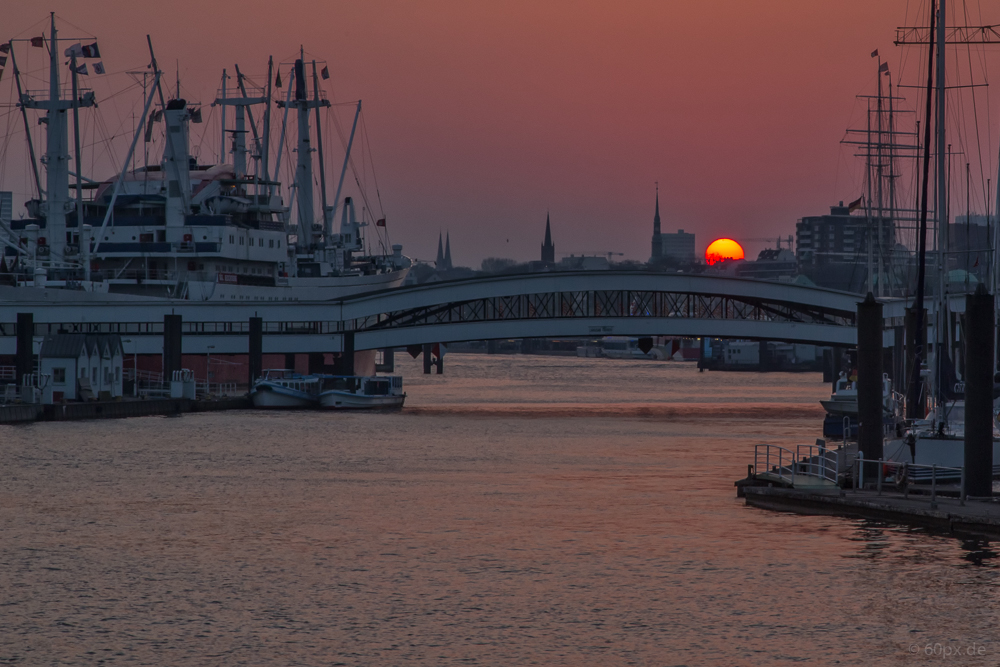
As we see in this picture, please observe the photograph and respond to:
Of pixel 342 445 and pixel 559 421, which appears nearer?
pixel 342 445

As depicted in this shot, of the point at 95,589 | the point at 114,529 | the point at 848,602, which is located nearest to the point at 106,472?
the point at 114,529

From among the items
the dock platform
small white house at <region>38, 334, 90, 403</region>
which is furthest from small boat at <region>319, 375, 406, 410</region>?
the dock platform

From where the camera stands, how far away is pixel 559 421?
78.1 meters

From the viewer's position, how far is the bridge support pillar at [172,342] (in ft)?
265

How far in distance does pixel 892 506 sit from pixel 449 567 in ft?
35.9

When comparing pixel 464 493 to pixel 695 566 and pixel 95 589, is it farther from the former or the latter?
pixel 95 589

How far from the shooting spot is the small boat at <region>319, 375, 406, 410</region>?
87.3 meters

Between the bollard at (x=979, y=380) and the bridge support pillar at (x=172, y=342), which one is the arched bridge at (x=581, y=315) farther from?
the bollard at (x=979, y=380)

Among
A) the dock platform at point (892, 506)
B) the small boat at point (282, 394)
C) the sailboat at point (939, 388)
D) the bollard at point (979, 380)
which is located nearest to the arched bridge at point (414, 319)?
the small boat at point (282, 394)

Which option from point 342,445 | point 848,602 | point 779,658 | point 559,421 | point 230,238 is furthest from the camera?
point 230,238

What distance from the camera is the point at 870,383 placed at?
37.2 meters

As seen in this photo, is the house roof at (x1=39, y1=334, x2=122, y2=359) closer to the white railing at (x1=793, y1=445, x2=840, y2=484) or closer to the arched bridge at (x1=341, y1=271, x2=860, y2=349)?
the arched bridge at (x1=341, y1=271, x2=860, y2=349)

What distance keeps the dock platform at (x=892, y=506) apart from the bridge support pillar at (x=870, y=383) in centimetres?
163

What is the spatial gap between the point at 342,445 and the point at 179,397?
2162 centimetres
